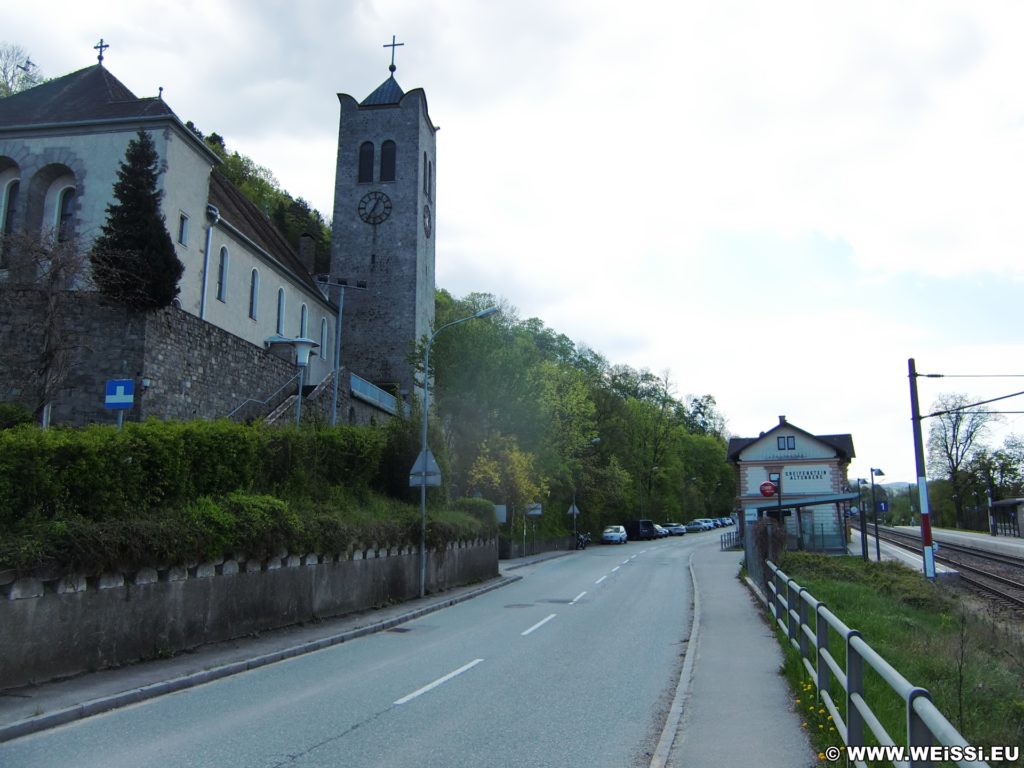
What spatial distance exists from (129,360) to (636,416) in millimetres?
63323

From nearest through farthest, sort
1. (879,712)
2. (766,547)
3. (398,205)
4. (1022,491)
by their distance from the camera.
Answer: (879,712)
(766,547)
(398,205)
(1022,491)

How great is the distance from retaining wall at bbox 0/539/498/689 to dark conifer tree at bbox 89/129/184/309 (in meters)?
9.50

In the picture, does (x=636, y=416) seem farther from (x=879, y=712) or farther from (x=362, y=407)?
(x=879, y=712)

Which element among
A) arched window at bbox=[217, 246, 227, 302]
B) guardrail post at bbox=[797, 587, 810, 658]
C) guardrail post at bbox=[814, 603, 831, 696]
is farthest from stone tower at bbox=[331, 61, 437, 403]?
guardrail post at bbox=[814, 603, 831, 696]

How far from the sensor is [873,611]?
14.1 metres

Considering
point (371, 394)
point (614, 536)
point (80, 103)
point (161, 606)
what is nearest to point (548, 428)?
point (371, 394)

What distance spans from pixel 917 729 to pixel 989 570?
124ft

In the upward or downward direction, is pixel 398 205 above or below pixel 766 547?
above

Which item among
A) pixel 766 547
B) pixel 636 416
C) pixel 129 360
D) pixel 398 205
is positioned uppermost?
pixel 398 205

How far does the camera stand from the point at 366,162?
53094 mm

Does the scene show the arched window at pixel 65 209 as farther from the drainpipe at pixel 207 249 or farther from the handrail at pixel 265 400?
the handrail at pixel 265 400

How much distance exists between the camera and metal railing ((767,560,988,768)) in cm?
365

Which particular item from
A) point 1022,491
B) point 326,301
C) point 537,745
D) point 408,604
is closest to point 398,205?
point 326,301

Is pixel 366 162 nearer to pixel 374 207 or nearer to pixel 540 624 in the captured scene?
pixel 374 207
